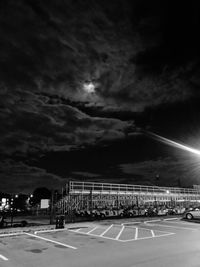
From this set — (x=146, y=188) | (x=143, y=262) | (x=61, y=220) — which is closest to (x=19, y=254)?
(x=143, y=262)

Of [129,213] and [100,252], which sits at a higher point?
[100,252]

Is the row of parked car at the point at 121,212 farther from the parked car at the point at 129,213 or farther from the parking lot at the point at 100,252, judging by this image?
the parking lot at the point at 100,252

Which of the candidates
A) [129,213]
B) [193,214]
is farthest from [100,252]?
[129,213]

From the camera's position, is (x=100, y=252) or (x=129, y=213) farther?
(x=129, y=213)

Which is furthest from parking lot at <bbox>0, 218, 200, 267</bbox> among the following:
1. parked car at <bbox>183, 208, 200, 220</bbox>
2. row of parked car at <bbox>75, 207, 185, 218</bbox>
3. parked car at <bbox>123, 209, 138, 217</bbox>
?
parked car at <bbox>123, 209, 138, 217</bbox>

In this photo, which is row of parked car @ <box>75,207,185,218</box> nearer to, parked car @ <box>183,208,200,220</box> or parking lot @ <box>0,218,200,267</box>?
parked car @ <box>183,208,200,220</box>

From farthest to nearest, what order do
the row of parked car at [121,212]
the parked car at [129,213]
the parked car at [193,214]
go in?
the parked car at [129,213], the row of parked car at [121,212], the parked car at [193,214]

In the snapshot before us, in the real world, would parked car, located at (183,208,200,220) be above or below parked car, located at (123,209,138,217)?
above

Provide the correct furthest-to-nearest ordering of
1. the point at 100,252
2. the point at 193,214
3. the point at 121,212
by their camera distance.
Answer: the point at 121,212, the point at 193,214, the point at 100,252

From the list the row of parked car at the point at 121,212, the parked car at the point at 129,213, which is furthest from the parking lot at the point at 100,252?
the parked car at the point at 129,213

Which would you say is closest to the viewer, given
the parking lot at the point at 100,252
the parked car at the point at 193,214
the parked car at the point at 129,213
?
the parking lot at the point at 100,252

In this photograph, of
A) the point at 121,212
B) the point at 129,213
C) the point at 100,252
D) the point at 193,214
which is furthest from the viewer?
the point at 121,212

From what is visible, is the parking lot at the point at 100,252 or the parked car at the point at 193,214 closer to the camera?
the parking lot at the point at 100,252

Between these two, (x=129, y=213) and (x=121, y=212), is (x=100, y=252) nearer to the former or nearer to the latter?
(x=129, y=213)
